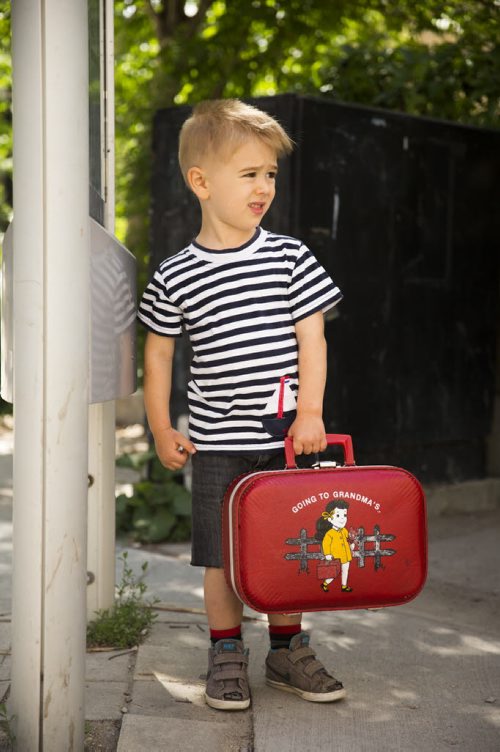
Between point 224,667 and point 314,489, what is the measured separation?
0.59m

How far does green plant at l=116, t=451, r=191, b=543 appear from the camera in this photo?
16.3 ft

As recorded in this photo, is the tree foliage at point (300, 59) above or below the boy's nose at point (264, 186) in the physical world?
above

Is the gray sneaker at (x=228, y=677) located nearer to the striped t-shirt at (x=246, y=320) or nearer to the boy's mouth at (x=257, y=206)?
the striped t-shirt at (x=246, y=320)

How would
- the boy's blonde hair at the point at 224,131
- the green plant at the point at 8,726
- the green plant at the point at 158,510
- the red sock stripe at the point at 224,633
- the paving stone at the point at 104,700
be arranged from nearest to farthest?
the green plant at the point at 8,726, the paving stone at the point at 104,700, the boy's blonde hair at the point at 224,131, the red sock stripe at the point at 224,633, the green plant at the point at 158,510

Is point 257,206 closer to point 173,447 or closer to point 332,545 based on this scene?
point 173,447

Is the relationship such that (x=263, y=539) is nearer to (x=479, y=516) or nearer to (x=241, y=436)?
(x=241, y=436)

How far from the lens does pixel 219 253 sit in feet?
9.58

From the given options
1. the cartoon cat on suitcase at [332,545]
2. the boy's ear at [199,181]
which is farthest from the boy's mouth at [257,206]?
the cartoon cat on suitcase at [332,545]

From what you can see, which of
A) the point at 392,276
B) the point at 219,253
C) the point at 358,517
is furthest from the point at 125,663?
the point at 392,276

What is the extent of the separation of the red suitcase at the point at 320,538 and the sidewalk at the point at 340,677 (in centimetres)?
32

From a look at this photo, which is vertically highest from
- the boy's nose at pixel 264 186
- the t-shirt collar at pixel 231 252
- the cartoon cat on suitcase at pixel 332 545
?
the boy's nose at pixel 264 186

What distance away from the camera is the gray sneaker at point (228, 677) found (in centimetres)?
283

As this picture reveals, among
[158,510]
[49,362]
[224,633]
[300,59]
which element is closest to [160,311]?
[49,362]

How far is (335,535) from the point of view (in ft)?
8.74
